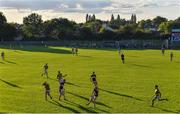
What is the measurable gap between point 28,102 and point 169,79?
55.6 ft

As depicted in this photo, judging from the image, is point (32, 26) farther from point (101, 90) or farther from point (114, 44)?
point (101, 90)

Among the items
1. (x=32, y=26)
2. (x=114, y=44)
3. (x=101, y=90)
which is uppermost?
(x=32, y=26)

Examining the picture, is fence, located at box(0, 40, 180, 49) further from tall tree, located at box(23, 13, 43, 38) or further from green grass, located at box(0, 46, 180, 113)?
green grass, located at box(0, 46, 180, 113)

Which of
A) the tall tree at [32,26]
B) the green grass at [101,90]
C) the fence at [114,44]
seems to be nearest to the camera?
the green grass at [101,90]

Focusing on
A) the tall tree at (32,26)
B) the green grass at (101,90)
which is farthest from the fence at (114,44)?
the green grass at (101,90)

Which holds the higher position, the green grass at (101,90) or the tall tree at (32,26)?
the tall tree at (32,26)

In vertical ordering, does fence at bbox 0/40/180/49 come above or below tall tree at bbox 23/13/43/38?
below

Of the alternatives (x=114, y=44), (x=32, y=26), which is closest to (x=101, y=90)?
(x=114, y=44)

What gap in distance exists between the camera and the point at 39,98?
101ft

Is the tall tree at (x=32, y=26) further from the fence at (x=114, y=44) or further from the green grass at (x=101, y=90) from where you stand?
the green grass at (x=101, y=90)

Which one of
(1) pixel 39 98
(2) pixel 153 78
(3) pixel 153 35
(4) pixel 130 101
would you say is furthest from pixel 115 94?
(3) pixel 153 35

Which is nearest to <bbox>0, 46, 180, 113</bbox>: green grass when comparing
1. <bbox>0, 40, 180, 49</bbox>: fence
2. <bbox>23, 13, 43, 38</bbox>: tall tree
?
<bbox>0, 40, 180, 49</bbox>: fence

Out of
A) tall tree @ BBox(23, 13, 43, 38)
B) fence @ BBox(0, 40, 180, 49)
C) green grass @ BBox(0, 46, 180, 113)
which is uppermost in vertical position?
tall tree @ BBox(23, 13, 43, 38)

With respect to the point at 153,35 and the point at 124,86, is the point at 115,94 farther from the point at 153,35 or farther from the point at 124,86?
the point at 153,35
